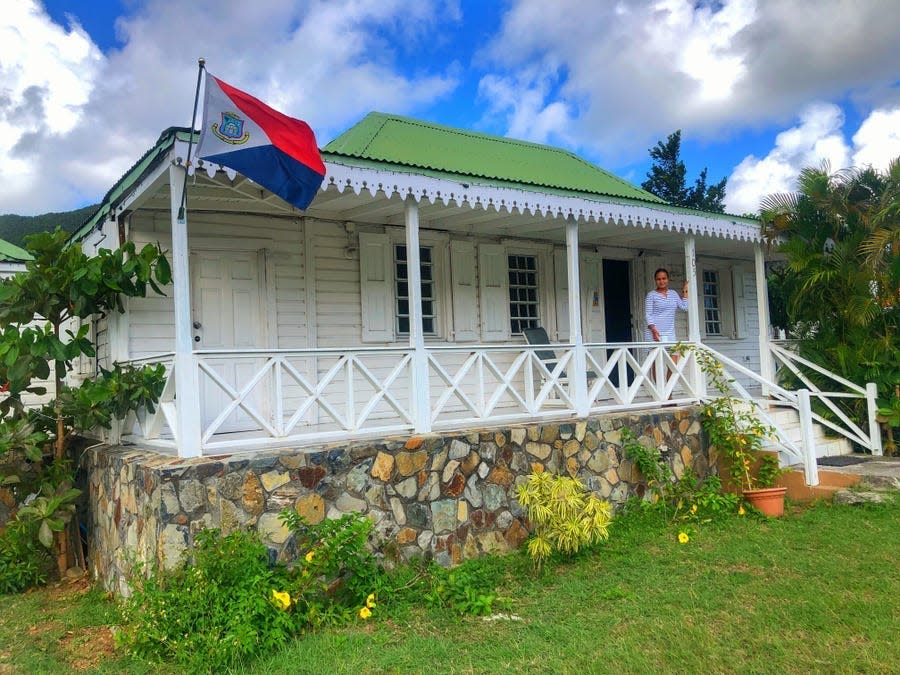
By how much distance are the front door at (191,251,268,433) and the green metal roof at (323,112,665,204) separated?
5.30 ft

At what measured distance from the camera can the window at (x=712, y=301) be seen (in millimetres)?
11633

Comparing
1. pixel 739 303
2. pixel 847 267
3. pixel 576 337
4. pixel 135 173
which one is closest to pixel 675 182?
pixel 739 303

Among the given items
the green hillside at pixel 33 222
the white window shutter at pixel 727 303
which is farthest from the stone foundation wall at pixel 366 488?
the green hillside at pixel 33 222

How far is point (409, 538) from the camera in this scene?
18.9 feet

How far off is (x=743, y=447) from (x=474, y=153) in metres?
4.81

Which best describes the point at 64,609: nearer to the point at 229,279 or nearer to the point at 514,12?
the point at 229,279

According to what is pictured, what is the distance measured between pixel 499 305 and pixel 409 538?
13.2 feet

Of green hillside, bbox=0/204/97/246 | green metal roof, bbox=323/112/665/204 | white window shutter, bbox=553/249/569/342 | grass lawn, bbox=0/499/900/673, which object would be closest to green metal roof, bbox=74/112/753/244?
green metal roof, bbox=323/112/665/204

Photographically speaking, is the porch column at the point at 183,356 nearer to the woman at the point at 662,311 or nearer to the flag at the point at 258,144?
the flag at the point at 258,144

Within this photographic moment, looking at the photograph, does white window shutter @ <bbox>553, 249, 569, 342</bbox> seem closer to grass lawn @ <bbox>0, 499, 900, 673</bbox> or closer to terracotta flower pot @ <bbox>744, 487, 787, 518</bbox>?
terracotta flower pot @ <bbox>744, 487, 787, 518</bbox>

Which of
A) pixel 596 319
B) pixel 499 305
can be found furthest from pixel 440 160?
pixel 596 319

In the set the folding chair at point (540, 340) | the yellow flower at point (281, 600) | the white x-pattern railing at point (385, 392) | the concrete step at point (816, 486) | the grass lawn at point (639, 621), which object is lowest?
the grass lawn at point (639, 621)

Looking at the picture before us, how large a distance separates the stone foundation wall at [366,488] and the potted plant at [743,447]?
1119 mm

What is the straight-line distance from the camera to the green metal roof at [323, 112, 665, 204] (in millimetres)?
8078
